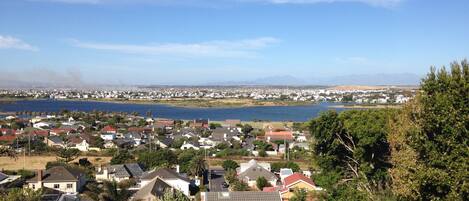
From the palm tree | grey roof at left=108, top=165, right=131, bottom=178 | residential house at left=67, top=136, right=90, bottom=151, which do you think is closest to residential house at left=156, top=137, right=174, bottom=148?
residential house at left=67, top=136, right=90, bottom=151

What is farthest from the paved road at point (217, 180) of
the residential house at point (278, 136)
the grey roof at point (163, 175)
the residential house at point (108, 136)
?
the residential house at point (108, 136)

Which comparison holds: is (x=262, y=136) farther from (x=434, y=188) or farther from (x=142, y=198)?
(x=434, y=188)

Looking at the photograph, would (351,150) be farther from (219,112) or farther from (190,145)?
(219,112)

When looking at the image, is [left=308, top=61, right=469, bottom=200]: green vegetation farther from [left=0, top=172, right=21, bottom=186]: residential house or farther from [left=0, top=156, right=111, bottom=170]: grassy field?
[left=0, top=156, right=111, bottom=170]: grassy field

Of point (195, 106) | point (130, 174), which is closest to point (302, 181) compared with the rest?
point (130, 174)

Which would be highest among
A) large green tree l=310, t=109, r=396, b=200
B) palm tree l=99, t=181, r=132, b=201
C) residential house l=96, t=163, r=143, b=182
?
large green tree l=310, t=109, r=396, b=200
